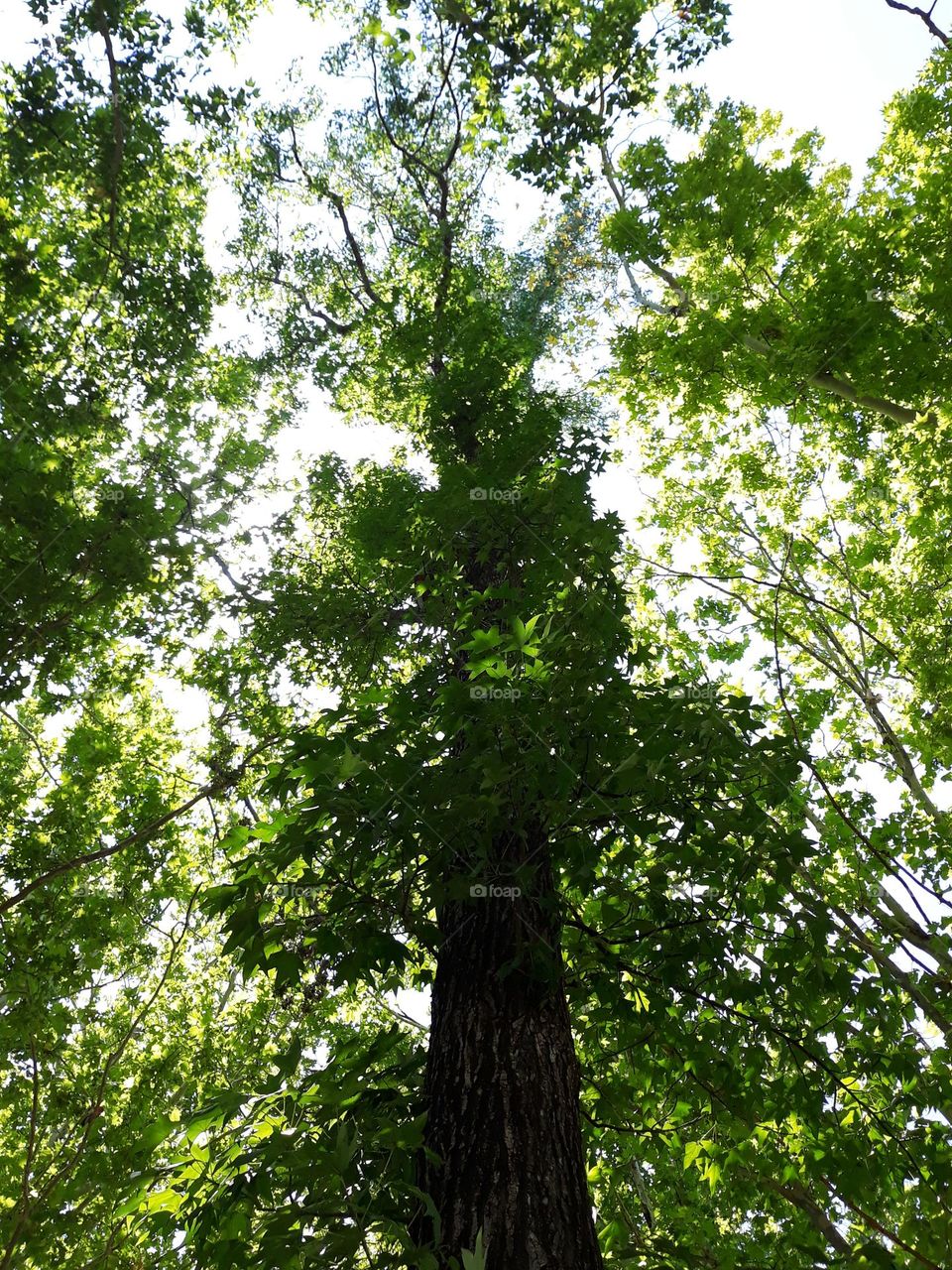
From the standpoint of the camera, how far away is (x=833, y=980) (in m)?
2.88

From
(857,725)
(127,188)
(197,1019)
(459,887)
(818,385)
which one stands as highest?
(127,188)

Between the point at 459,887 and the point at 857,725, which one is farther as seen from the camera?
the point at 857,725

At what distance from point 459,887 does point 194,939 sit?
9250 mm

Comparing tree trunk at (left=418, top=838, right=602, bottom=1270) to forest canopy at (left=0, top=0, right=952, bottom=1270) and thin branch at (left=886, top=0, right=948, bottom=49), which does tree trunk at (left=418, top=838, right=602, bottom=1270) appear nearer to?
forest canopy at (left=0, top=0, right=952, bottom=1270)

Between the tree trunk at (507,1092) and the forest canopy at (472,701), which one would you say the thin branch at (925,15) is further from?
the tree trunk at (507,1092)

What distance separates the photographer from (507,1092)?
2.76 m

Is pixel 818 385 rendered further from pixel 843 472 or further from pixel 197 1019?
pixel 197 1019

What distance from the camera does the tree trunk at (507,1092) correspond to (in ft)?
7.85

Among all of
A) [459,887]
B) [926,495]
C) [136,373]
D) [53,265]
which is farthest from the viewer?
[136,373]

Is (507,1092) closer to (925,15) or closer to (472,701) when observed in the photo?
(472,701)

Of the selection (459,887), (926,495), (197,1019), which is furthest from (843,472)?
(197,1019)

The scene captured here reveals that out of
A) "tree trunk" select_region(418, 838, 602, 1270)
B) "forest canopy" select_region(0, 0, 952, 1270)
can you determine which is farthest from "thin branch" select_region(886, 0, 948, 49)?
"tree trunk" select_region(418, 838, 602, 1270)

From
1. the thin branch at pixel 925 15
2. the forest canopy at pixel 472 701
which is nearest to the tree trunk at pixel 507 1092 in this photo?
the forest canopy at pixel 472 701

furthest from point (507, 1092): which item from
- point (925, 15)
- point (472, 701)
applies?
point (925, 15)
